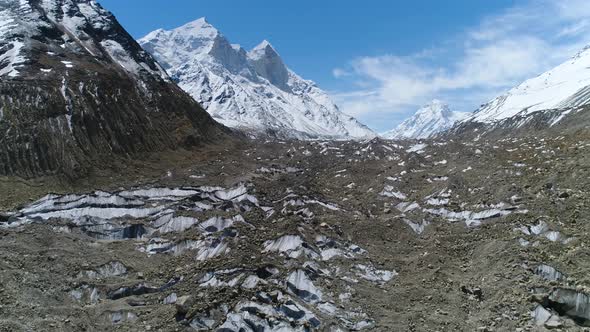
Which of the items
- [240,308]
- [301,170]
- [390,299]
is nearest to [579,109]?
[301,170]

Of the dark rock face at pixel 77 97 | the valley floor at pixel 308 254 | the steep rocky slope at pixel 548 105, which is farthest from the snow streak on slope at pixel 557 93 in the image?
the dark rock face at pixel 77 97

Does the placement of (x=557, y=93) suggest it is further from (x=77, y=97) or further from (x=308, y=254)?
(x=308, y=254)

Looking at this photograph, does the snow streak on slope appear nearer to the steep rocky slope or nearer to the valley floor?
the steep rocky slope

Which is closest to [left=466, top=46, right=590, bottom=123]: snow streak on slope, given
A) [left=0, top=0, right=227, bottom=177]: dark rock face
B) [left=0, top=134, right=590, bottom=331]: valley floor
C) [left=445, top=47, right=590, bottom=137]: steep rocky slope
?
[left=445, top=47, right=590, bottom=137]: steep rocky slope

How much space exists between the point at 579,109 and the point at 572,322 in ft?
327

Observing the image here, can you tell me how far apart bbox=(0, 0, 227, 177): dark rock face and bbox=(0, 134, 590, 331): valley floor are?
7.70 m

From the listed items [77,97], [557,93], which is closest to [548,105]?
Result: [557,93]

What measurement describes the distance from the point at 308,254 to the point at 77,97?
50.9 metres

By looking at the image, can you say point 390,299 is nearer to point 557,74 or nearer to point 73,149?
point 73,149

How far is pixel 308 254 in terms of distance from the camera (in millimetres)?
30906

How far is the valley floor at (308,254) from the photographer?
22.7 meters

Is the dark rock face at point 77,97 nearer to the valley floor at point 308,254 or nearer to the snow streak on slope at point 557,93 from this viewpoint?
the valley floor at point 308,254

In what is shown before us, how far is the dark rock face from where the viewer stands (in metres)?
56.3

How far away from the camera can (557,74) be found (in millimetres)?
196750
